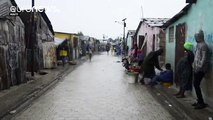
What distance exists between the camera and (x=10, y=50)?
1476cm

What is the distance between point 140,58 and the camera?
809 inches

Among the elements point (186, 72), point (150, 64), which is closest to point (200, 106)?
point (186, 72)

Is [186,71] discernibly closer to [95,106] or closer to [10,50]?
[95,106]

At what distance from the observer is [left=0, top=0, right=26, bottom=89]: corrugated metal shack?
1365cm

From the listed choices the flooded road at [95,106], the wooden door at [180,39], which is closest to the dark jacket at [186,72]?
the flooded road at [95,106]

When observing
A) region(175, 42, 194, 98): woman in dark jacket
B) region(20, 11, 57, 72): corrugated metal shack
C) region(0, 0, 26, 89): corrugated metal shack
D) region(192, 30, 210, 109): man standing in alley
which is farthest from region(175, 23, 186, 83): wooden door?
region(20, 11, 57, 72): corrugated metal shack

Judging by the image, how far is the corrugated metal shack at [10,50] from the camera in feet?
44.8

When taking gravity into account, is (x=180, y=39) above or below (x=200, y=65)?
above

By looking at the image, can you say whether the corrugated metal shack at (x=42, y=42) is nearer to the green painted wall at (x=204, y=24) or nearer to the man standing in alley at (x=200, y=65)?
the green painted wall at (x=204, y=24)

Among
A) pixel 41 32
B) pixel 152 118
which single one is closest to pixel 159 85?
pixel 152 118

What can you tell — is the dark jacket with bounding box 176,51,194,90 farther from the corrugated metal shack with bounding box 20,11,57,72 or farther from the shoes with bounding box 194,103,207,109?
the corrugated metal shack with bounding box 20,11,57,72

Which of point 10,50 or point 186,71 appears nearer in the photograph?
point 186,71

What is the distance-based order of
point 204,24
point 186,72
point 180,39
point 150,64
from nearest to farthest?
point 204,24 → point 186,72 → point 180,39 → point 150,64

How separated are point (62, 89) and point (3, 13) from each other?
4289 mm
